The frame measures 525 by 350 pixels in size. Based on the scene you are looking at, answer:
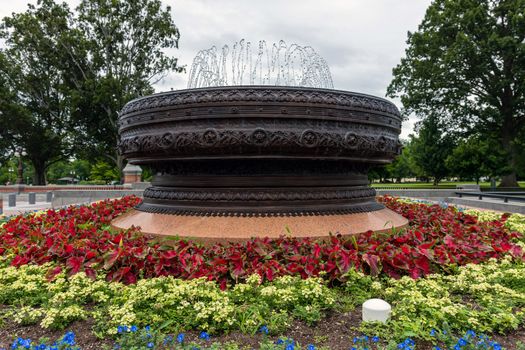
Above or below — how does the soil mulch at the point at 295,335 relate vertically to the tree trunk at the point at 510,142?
below

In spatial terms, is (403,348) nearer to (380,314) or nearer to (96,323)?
(380,314)

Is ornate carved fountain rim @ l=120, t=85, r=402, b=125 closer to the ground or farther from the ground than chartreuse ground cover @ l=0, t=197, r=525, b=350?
farther from the ground

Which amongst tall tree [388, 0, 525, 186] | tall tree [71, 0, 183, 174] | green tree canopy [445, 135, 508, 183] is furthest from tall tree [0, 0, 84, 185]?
green tree canopy [445, 135, 508, 183]

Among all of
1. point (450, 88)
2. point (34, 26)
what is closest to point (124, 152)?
point (450, 88)

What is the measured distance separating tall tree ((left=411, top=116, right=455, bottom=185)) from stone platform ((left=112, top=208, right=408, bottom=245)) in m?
27.5

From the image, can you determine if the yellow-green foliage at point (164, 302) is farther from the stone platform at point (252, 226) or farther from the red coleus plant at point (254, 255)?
the stone platform at point (252, 226)

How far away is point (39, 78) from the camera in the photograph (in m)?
30.9

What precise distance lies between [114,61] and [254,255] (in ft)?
100.0

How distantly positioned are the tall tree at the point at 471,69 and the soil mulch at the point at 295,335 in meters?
26.5

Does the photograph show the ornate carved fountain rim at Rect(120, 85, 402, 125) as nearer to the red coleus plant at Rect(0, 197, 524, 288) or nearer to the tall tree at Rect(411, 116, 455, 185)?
the red coleus plant at Rect(0, 197, 524, 288)

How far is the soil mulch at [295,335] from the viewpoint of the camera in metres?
2.27

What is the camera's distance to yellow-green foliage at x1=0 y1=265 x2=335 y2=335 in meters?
2.48

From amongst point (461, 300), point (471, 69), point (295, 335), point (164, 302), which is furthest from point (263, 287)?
point (471, 69)

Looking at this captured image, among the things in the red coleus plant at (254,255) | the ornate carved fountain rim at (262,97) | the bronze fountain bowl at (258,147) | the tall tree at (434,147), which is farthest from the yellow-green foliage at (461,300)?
the tall tree at (434,147)
